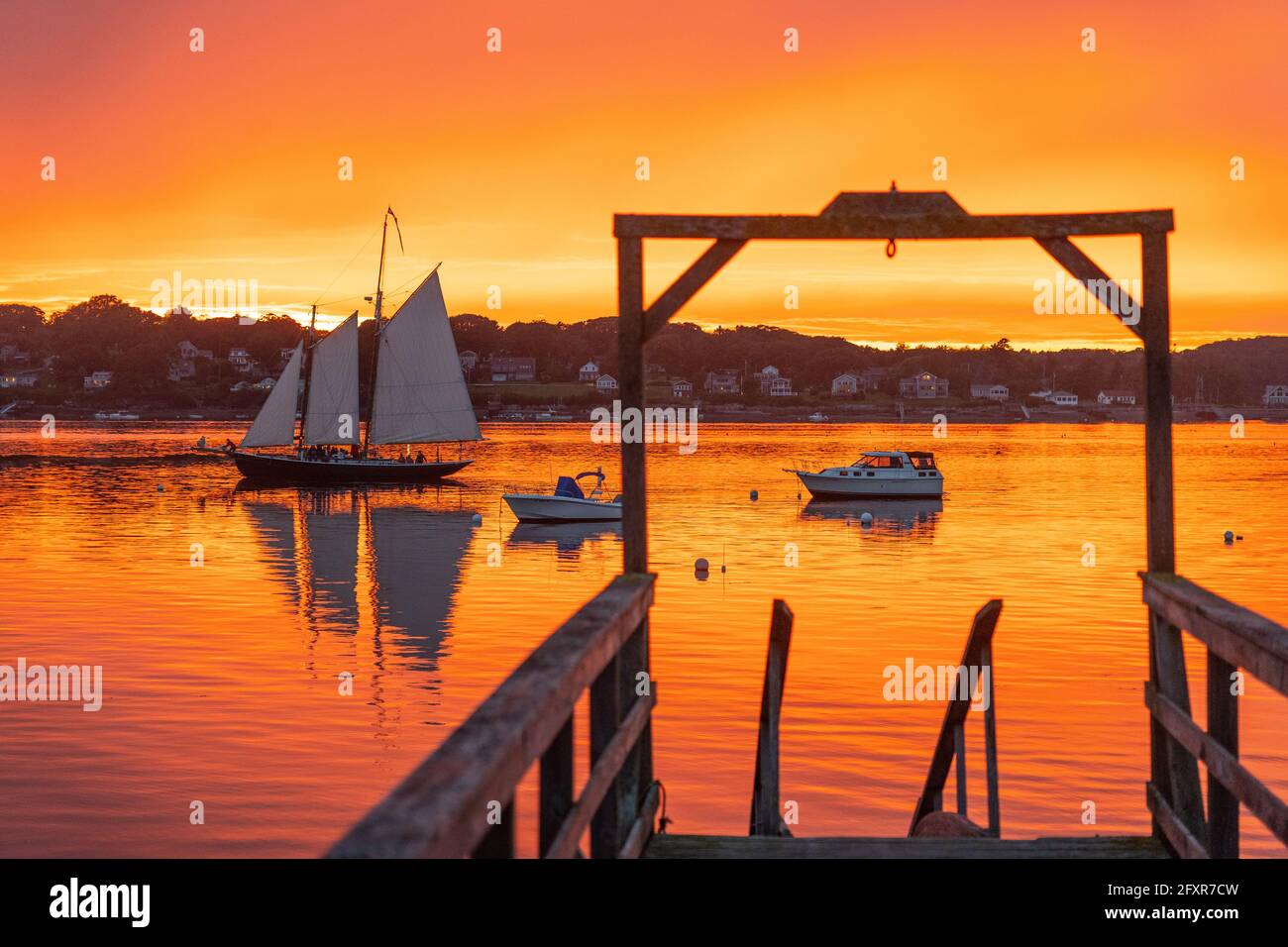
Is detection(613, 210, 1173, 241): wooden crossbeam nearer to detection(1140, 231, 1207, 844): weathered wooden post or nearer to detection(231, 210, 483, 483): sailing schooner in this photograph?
detection(1140, 231, 1207, 844): weathered wooden post

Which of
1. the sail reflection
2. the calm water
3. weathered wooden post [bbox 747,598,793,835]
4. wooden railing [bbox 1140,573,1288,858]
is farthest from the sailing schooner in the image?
wooden railing [bbox 1140,573,1288,858]

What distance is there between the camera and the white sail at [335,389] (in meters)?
76.2

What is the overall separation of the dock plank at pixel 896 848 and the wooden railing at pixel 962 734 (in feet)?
11.4

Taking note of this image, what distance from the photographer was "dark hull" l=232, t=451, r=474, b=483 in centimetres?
7975

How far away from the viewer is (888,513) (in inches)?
2537

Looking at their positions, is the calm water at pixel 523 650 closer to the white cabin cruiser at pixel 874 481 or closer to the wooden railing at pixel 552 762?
the white cabin cruiser at pixel 874 481

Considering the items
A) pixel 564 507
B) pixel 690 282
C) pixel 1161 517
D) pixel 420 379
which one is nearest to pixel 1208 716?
pixel 1161 517

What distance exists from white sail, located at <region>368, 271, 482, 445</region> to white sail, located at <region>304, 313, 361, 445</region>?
90.8 inches

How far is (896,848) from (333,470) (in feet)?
242

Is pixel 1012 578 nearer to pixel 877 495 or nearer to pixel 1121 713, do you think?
pixel 1121 713

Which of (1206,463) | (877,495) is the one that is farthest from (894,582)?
(1206,463)

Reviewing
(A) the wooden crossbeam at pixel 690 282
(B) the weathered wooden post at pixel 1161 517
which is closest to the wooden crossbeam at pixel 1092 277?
(B) the weathered wooden post at pixel 1161 517
